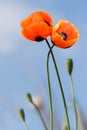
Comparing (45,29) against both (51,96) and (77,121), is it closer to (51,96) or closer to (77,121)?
(51,96)

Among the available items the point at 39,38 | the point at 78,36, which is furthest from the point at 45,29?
the point at 78,36

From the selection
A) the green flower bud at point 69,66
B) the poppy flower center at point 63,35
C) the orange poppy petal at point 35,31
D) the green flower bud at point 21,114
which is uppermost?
the orange poppy petal at point 35,31

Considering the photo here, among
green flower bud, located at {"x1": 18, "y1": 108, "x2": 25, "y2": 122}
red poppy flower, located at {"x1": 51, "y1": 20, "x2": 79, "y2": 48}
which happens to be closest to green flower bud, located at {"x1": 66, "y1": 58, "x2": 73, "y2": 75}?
red poppy flower, located at {"x1": 51, "y1": 20, "x2": 79, "y2": 48}

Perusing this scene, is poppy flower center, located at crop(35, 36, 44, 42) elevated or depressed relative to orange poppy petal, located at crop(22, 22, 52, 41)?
depressed

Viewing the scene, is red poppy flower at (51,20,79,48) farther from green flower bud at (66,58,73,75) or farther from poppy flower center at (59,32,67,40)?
green flower bud at (66,58,73,75)

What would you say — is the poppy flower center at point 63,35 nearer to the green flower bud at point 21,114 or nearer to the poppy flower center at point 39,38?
the poppy flower center at point 39,38

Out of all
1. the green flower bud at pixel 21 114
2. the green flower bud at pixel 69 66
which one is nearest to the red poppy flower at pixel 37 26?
the green flower bud at pixel 69 66
